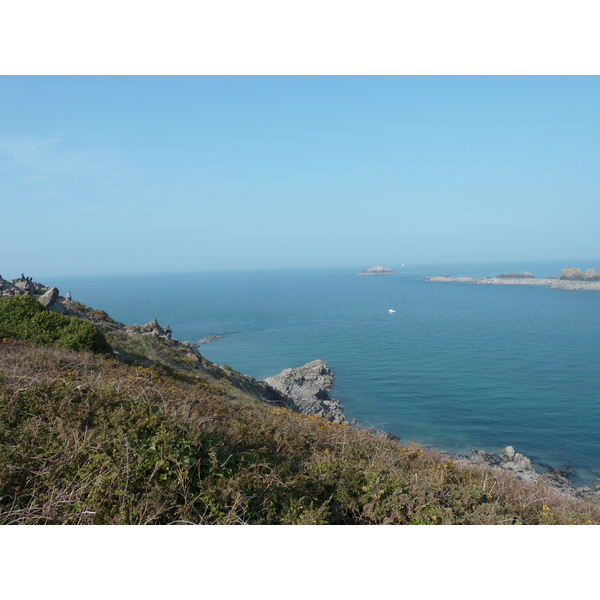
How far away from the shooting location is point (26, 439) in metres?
6.17

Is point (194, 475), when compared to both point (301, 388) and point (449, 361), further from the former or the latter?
point (449, 361)

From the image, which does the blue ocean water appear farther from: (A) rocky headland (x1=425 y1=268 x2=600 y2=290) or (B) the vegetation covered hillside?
(A) rocky headland (x1=425 y1=268 x2=600 y2=290)

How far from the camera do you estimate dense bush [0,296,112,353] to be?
15.0 metres

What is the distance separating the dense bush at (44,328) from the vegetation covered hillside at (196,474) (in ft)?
18.8

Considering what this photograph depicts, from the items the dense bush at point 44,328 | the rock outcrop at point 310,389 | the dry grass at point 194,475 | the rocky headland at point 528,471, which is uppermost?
the dense bush at point 44,328

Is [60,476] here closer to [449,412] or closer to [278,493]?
[278,493]

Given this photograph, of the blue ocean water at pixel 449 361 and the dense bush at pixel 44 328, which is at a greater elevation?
the dense bush at pixel 44 328

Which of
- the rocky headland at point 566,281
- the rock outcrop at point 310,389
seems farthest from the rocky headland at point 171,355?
the rocky headland at point 566,281

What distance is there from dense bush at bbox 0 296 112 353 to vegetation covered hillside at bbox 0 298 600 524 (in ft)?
18.8

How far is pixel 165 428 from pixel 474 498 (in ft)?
19.8

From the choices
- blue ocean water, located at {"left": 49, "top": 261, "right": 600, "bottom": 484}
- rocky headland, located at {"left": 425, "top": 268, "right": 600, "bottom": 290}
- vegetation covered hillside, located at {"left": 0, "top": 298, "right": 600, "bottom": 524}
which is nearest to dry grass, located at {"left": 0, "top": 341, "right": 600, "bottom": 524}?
vegetation covered hillside, located at {"left": 0, "top": 298, "right": 600, "bottom": 524}

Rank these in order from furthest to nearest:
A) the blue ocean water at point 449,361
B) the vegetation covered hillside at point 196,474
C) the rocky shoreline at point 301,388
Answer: the blue ocean water at point 449,361 → the rocky shoreline at point 301,388 → the vegetation covered hillside at point 196,474

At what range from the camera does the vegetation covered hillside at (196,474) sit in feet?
17.6

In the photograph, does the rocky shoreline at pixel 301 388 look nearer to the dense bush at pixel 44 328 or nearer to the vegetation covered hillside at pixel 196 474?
the vegetation covered hillside at pixel 196 474
